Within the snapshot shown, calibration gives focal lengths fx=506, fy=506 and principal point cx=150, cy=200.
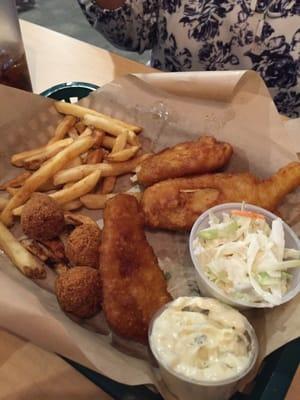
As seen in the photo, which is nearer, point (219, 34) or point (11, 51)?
point (11, 51)

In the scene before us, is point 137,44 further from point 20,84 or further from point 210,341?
point 210,341

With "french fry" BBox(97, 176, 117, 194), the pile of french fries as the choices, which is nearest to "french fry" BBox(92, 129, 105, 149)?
the pile of french fries

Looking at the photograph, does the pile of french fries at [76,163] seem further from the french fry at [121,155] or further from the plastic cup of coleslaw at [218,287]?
the plastic cup of coleslaw at [218,287]

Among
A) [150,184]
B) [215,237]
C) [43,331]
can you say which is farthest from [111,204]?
[43,331]

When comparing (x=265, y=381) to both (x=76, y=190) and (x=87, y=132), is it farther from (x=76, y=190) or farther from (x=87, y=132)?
(x=87, y=132)

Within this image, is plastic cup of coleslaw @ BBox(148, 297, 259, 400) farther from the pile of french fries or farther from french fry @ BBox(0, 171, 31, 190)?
french fry @ BBox(0, 171, 31, 190)

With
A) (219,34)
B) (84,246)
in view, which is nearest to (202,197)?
(84,246)
